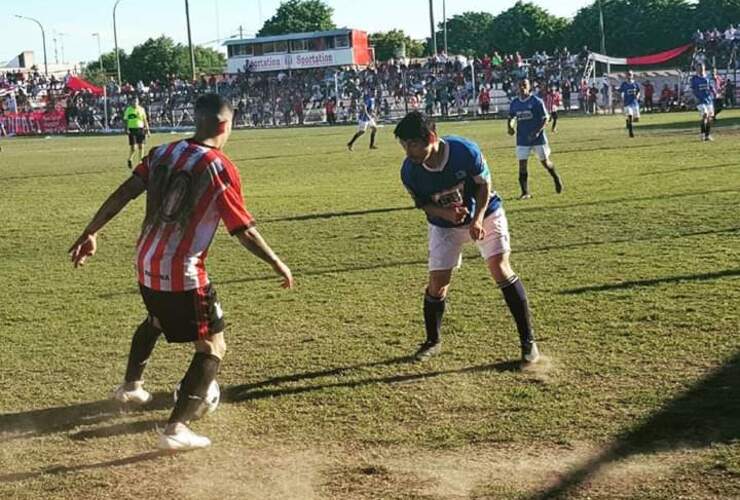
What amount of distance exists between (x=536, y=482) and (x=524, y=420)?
0.85m

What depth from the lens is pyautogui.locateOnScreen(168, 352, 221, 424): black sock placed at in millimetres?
5145

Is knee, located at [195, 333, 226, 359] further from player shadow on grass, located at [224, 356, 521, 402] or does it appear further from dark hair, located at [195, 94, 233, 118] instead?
dark hair, located at [195, 94, 233, 118]

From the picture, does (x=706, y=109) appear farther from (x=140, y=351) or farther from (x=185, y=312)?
(x=185, y=312)

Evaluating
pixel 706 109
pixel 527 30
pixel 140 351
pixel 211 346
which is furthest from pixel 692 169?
pixel 527 30

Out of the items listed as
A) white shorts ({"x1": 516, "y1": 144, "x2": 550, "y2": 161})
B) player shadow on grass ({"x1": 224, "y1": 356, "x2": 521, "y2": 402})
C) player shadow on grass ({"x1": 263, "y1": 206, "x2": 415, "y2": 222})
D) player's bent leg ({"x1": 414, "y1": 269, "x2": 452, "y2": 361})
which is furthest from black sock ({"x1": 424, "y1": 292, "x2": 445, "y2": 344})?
white shorts ({"x1": 516, "y1": 144, "x2": 550, "y2": 161})

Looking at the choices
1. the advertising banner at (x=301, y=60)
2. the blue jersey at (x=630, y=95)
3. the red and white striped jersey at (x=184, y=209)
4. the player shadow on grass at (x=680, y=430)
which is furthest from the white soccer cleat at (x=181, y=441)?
the advertising banner at (x=301, y=60)

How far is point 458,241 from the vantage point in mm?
6586

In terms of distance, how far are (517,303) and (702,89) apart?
1907cm

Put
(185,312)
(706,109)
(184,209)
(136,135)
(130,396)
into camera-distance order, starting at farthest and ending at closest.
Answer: (136,135)
(706,109)
(130,396)
(185,312)
(184,209)

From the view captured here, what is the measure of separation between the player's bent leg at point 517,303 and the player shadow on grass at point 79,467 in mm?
2494

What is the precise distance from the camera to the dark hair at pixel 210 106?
4.97 metres

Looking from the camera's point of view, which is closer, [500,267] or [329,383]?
[329,383]

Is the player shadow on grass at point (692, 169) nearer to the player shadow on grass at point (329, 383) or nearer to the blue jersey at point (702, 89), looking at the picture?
the blue jersey at point (702, 89)

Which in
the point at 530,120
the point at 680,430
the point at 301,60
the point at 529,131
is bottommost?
the point at 680,430
